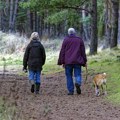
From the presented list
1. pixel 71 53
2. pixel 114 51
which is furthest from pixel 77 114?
pixel 114 51

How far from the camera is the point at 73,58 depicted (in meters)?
13.9

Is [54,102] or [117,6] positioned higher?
[117,6]

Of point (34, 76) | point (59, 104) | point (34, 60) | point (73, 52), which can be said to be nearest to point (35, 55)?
point (34, 60)

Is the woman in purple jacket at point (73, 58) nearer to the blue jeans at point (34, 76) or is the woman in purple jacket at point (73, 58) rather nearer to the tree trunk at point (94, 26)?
the blue jeans at point (34, 76)

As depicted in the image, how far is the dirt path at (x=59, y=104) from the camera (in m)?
8.06

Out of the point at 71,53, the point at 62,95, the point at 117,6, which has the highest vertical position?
the point at 117,6

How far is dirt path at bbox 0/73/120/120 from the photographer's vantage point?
317 inches

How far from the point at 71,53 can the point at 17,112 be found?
6975 mm

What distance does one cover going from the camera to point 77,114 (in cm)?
1016

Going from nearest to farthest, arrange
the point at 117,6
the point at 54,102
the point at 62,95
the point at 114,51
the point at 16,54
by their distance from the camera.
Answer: the point at 54,102 < the point at 62,95 < the point at 114,51 < the point at 117,6 < the point at 16,54

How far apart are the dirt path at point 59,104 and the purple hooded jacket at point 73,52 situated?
1.00 metres

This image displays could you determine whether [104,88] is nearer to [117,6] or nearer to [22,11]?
[117,6]

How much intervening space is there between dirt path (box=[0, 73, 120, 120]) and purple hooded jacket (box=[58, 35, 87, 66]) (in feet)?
3.28

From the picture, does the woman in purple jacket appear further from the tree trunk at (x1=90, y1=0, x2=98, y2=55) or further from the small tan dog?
the tree trunk at (x1=90, y1=0, x2=98, y2=55)
